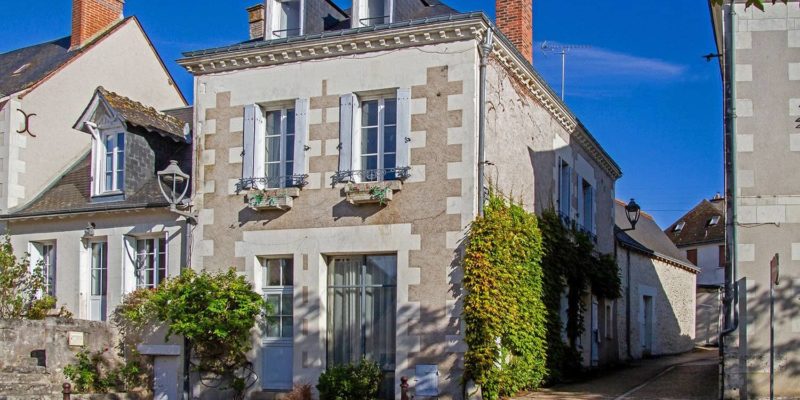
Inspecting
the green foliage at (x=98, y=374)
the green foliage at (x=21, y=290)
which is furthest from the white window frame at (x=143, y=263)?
the green foliage at (x=21, y=290)

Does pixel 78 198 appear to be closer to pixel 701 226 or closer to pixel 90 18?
pixel 90 18

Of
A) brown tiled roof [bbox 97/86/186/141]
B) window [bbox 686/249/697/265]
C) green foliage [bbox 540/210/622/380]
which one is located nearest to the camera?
green foliage [bbox 540/210/622/380]

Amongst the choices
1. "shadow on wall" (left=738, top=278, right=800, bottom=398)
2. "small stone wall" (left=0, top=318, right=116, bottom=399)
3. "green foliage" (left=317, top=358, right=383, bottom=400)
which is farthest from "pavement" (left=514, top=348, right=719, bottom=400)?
"small stone wall" (left=0, top=318, right=116, bottom=399)

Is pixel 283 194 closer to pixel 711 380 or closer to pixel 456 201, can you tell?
pixel 456 201

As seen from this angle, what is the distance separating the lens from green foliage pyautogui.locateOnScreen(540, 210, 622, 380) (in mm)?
15625

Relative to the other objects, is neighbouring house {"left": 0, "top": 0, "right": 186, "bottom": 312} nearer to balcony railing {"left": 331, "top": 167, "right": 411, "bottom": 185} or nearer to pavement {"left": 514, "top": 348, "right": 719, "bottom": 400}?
balcony railing {"left": 331, "top": 167, "right": 411, "bottom": 185}

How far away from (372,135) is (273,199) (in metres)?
1.82

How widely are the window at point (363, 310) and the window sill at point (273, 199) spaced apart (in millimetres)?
1149

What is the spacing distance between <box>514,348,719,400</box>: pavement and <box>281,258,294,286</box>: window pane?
13.1ft

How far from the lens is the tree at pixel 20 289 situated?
53.8ft

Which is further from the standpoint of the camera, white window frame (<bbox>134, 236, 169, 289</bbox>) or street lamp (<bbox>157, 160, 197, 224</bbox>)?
white window frame (<bbox>134, 236, 169, 289</bbox>)

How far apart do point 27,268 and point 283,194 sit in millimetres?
5909

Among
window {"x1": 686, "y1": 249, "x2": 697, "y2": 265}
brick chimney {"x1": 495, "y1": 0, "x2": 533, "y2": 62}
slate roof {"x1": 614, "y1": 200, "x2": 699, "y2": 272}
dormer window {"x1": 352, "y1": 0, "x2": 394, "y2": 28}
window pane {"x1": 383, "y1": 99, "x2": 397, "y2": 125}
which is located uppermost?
brick chimney {"x1": 495, "y1": 0, "x2": 533, "y2": 62}

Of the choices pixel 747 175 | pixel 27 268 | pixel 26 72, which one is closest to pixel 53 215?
pixel 27 268
